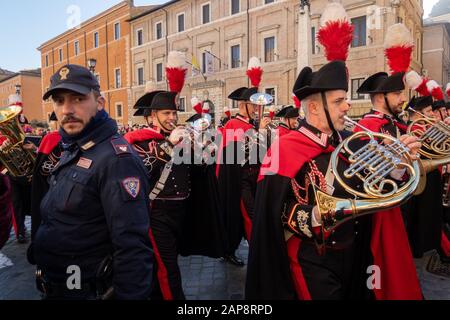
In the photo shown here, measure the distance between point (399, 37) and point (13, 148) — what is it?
18.0 ft

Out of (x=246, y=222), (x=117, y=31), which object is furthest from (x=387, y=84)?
(x=117, y=31)

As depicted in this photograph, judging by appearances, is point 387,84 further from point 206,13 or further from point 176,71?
point 206,13

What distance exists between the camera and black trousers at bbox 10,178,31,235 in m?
6.48

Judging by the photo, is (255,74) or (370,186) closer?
(370,186)

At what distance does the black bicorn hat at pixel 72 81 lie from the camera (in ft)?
6.74

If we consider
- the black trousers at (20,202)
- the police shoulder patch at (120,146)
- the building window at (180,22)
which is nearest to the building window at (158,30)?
the building window at (180,22)

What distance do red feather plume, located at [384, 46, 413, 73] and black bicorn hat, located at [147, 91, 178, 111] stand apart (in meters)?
2.65

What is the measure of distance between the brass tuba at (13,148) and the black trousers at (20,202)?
145 centimetres

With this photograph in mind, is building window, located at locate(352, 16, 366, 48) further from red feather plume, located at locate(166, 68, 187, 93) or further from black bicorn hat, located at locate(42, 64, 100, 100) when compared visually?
black bicorn hat, located at locate(42, 64, 100, 100)

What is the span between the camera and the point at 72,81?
6.84ft

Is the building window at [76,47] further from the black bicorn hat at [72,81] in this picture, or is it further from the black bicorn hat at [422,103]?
the black bicorn hat at [72,81]

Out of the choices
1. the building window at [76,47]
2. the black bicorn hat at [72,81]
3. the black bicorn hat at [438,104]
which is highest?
the building window at [76,47]
